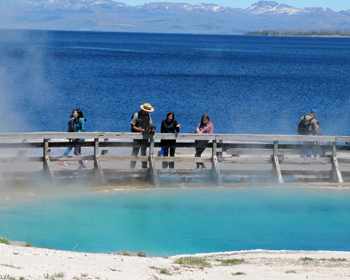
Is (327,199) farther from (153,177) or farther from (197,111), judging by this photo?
(197,111)

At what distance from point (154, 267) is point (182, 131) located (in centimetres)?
3001

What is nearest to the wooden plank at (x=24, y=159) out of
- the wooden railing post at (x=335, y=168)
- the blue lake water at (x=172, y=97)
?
the wooden railing post at (x=335, y=168)

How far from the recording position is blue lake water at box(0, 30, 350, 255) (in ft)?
43.1

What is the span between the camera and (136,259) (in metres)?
10.4

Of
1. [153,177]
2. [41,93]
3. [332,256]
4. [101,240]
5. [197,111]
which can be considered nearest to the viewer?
[332,256]

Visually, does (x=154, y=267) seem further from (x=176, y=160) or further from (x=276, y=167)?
(x=276, y=167)

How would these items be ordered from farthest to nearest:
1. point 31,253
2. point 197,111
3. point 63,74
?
point 63,74
point 197,111
point 31,253

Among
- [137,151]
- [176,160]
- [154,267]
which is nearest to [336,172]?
[176,160]

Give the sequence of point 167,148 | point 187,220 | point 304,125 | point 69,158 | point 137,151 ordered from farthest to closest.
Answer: point 304,125 → point 167,148 → point 137,151 → point 69,158 → point 187,220

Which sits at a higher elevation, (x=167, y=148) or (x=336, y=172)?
(x=167, y=148)

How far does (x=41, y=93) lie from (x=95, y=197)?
143ft

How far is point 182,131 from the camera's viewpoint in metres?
39.7

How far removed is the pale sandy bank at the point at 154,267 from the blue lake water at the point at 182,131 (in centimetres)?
175

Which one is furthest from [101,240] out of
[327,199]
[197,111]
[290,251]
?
[197,111]
